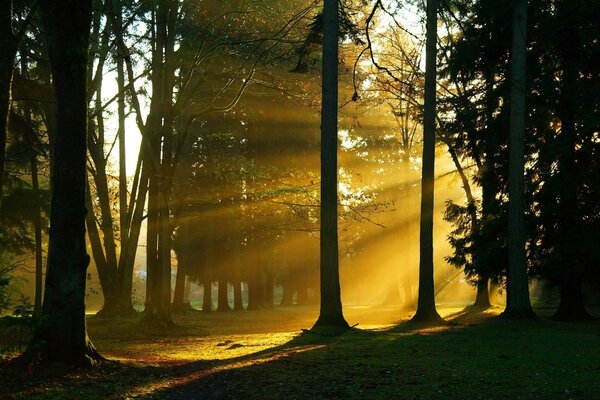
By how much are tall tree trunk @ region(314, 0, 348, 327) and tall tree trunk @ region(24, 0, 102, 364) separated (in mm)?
8074

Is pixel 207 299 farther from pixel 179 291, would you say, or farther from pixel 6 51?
pixel 6 51

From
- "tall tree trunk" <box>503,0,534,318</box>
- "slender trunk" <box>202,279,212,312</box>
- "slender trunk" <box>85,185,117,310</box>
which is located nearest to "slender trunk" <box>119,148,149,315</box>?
"slender trunk" <box>85,185,117,310</box>

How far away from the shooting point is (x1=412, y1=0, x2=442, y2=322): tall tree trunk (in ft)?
59.9

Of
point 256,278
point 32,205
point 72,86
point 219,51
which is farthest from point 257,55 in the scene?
point 256,278

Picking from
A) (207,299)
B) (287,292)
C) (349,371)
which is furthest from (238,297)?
(349,371)

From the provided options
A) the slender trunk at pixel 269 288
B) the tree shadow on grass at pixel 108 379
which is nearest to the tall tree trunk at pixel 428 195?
the tree shadow on grass at pixel 108 379

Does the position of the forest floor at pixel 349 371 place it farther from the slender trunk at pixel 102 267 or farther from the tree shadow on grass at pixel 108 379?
the slender trunk at pixel 102 267

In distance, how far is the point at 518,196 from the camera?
55.8ft

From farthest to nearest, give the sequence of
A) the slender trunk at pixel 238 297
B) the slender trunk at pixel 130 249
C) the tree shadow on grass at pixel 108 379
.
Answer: the slender trunk at pixel 238 297 < the slender trunk at pixel 130 249 < the tree shadow on grass at pixel 108 379

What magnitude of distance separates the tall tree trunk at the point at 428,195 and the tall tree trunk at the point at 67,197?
1216cm

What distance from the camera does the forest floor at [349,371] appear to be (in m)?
6.88

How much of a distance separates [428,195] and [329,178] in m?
4.32

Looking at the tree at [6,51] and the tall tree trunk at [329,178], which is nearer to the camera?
the tree at [6,51]

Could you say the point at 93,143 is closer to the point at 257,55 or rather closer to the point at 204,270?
the point at 257,55
